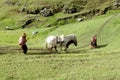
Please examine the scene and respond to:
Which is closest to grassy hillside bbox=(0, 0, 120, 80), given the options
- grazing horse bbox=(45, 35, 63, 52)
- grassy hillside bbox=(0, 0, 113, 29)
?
grazing horse bbox=(45, 35, 63, 52)

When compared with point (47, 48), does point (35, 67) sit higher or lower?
higher

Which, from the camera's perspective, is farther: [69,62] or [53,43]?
[53,43]

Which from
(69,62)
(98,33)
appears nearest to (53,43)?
(69,62)

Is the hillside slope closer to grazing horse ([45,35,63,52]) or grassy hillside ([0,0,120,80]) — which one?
grassy hillside ([0,0,120,80])

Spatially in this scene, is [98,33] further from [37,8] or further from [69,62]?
[37,8]

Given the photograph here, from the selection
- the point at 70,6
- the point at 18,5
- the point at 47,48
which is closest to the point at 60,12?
the point at 70,6

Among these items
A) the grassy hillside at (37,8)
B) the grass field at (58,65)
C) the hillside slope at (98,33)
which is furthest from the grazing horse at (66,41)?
the grassy hillside at (37,8)

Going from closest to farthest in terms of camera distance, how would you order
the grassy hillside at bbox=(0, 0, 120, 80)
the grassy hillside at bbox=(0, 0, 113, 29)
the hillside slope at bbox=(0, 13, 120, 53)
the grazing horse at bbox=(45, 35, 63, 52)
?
the grassy hillside at bbox=(0, 0, 120, 80)
the grazing horse at bbox=(45, 35, 63, 52)
the hillside slope at bbox=(0, 13, 120, 53)
the grassy hillside at bbox=(0, 0, 113, 29)

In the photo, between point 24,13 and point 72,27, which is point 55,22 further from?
point 72,27

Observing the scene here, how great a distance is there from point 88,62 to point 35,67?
5.25m

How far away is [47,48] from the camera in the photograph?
47250 mm

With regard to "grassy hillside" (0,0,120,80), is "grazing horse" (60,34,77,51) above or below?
below

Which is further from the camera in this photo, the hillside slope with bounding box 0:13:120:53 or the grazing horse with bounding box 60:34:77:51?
the hillside slope with bounding box 0:13:120:53

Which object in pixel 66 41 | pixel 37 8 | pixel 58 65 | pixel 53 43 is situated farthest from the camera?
pixel 37 8
